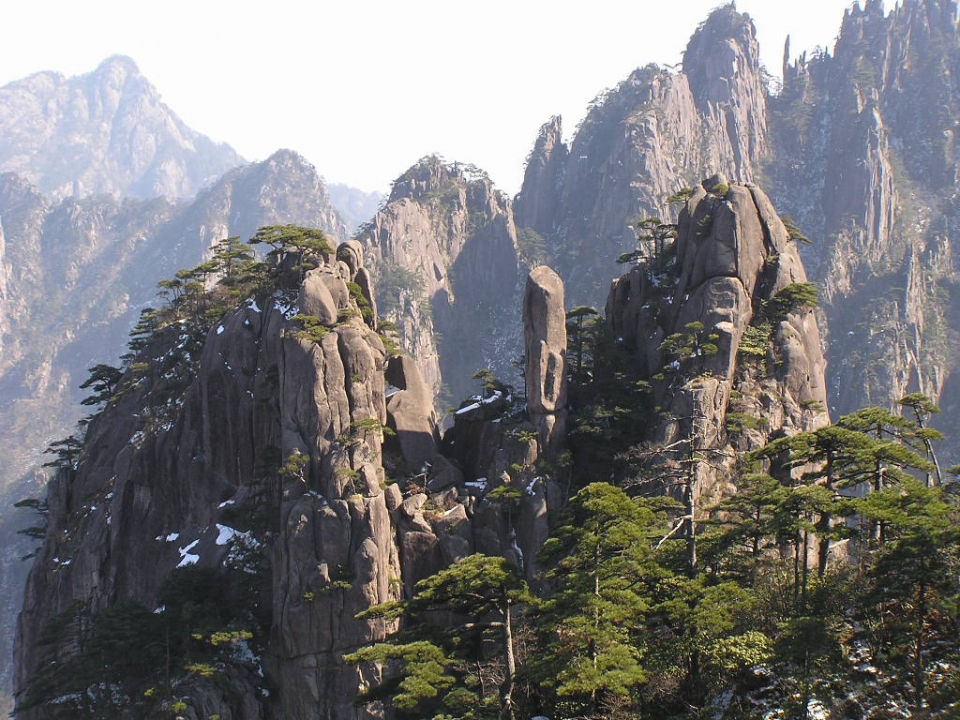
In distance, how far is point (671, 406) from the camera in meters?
46.6

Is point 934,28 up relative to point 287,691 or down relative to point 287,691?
up

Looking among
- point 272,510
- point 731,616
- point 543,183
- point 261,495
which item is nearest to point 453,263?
point 543,183

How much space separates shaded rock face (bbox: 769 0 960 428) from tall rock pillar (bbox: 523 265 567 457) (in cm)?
7694

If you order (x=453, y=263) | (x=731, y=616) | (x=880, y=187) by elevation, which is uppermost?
(x=880, y=187)

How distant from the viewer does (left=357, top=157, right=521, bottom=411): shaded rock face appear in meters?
124

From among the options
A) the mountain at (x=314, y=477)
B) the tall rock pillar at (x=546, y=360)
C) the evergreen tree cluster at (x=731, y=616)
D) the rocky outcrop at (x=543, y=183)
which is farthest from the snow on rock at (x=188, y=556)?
the rocky outcrop at (x=543, y=183)

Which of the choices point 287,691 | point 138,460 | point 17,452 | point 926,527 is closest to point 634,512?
point 926,527

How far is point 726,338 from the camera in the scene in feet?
154

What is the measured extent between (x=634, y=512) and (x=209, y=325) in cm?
3909

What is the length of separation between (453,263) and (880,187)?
6145cm

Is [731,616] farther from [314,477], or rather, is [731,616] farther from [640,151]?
[640,151]

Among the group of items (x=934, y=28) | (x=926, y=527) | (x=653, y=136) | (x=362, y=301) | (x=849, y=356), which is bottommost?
(x=926, y=527)

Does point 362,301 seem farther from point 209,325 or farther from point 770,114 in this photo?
point 770,114

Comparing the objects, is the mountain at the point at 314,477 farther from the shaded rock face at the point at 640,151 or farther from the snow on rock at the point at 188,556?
the shaded rock face at the point at 640,151
